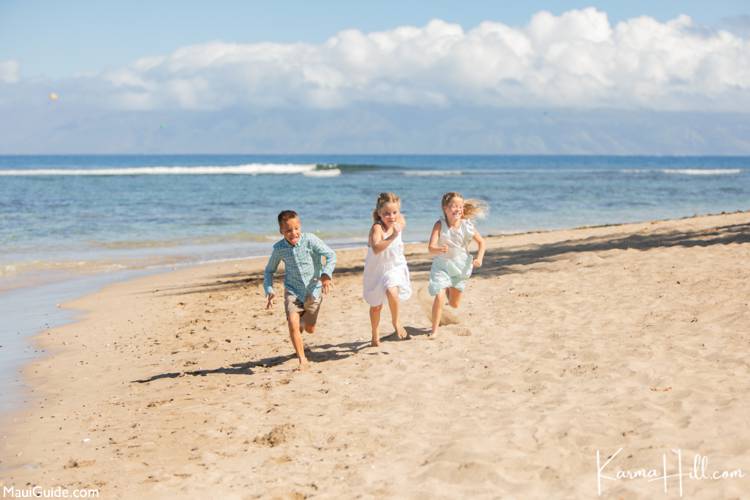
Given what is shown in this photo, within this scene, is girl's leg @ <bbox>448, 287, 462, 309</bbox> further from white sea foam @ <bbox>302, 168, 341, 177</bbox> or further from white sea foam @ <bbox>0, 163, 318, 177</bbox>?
white sea foam @ <bbox>0, 163, 318, 177</bbox>

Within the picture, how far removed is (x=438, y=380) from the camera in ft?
21.2

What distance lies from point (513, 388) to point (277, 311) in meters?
4.74

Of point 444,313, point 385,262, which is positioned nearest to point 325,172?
point 444,313

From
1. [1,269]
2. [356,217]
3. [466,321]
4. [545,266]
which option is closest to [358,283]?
[545,266]

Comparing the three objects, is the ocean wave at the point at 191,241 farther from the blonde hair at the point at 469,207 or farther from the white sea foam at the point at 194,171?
the white sea foam at the point at 194,171

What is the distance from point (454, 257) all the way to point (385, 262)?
2.50 feet

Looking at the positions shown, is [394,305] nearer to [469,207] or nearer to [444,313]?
[444,313]

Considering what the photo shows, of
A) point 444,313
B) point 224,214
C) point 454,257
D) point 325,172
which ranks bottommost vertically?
point 444,313

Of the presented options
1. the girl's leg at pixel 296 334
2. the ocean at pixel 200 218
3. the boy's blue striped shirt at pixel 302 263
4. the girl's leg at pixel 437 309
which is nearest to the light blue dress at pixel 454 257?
the girl's leg at pixel 437 309

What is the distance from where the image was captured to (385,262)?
7.70m

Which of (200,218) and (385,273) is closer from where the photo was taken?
(385,273)

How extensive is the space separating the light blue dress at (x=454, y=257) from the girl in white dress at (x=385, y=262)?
40cm

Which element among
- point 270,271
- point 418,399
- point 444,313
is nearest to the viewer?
point 418,399

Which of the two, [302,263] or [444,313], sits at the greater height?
[302,263]
